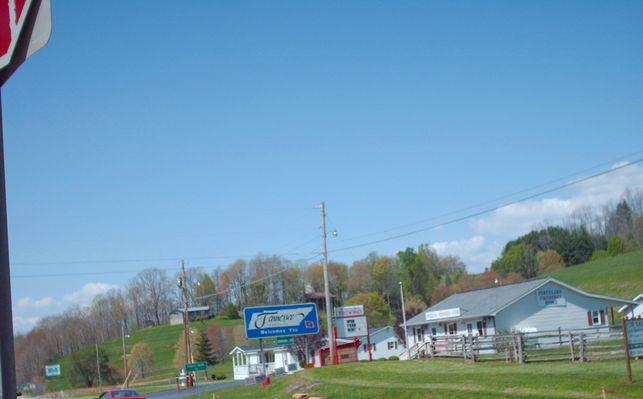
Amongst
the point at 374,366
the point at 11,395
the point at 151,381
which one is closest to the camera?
the point at 11,395

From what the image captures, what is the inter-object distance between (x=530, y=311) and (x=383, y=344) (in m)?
25.6

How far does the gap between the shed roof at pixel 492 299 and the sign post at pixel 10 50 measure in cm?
5088

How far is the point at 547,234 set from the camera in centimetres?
14575

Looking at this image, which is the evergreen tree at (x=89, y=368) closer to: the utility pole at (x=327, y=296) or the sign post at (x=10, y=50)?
the utility pole at (x=327, y=296)

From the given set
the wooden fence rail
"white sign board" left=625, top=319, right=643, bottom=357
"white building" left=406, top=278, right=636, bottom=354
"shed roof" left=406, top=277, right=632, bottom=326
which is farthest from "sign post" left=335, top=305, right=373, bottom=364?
"white sign board" left=625, top=319, right=643, bottom=357

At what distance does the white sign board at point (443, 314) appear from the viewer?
54.8 meters

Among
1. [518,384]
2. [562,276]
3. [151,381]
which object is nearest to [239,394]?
[518,384]

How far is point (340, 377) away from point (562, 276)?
73.8 metres

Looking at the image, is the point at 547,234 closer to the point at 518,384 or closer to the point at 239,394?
the point at 239,394

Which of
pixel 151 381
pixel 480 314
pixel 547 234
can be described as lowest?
pixel 151 381

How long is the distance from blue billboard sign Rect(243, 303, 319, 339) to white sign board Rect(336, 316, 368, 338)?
6.55ft

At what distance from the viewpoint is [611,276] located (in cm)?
9731

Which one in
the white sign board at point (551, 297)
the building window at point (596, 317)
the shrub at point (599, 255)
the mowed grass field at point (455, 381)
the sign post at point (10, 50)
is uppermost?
the shrub at point (599, 255)

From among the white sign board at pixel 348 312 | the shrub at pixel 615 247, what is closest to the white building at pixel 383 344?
the white sign board at pixel 348 312
